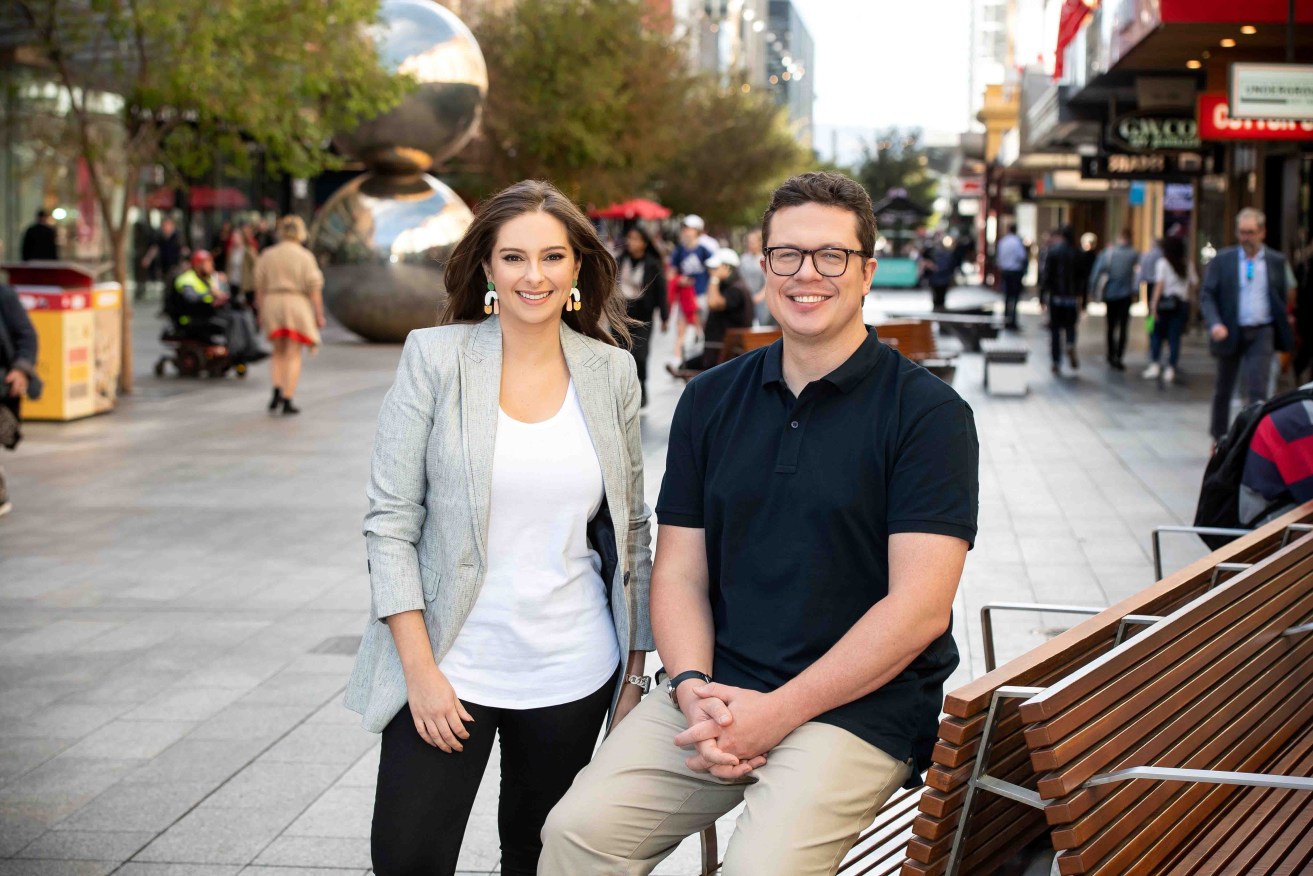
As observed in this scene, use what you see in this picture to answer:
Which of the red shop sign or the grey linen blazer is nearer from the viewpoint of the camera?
the grey linen blazer

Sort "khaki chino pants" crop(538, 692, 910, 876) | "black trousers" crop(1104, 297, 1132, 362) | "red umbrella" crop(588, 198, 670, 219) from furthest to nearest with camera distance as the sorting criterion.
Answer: "red umbrella" crop(588, 198, 670, 219), "black trousers" crop(1104, 297, 1132, 362), "khaki chino pants" crop(538, 692, 910, 876)

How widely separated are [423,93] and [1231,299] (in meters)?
13.5

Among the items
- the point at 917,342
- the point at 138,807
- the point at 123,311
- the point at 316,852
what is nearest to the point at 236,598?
the point at 138,807

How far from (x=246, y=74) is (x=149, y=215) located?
81.8 ft

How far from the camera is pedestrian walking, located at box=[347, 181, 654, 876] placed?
3.13 meters

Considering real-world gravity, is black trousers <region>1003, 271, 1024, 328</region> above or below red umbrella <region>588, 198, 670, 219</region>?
below

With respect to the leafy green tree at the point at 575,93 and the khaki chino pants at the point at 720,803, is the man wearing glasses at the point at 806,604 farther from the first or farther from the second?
the leafy green tree at the point at 575,93

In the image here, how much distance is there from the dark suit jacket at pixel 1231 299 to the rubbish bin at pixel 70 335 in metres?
10.1

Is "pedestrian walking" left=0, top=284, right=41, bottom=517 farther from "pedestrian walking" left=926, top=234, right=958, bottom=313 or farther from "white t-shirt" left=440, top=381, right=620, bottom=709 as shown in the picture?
"pedestrian walking" left=926, top=234, right=958, bottom=313

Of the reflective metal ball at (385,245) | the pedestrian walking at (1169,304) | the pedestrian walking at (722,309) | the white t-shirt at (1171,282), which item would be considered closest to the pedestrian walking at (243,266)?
the reflective metal ball at (385,245)

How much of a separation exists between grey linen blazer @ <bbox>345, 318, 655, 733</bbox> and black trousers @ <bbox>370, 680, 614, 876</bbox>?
0.29 feet

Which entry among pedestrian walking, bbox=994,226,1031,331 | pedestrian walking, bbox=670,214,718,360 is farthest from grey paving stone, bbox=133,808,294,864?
pedestrian walking, bbox=994,226,1031,331

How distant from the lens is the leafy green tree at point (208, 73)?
50.4ft

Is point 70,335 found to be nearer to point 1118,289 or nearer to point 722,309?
point 722,309
